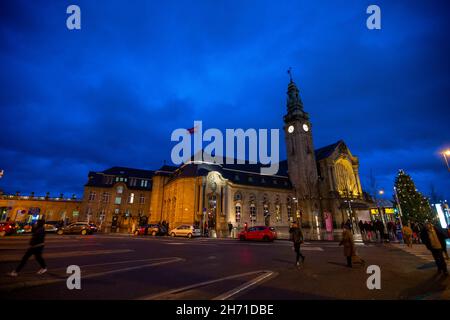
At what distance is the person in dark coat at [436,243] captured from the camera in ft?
25.1

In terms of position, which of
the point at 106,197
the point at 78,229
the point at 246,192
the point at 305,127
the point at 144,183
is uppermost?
the point at 305,127

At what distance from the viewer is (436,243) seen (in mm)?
7973

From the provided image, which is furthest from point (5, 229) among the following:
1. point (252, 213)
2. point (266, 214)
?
point (266, 214)

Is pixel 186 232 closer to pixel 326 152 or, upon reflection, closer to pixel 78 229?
pixel 78 229

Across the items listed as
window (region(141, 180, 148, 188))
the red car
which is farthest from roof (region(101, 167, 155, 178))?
the red car

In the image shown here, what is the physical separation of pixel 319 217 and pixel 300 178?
9637 mm

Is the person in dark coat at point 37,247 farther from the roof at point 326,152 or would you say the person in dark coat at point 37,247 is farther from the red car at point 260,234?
the roof at point 326,152

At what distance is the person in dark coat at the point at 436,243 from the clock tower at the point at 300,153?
40.7m

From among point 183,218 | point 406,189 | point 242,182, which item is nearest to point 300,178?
point 242,182

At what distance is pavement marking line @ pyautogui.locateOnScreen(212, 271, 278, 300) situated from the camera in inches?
203

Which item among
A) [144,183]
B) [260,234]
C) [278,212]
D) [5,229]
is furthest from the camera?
[144,183]

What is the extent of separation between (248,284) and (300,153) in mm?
49676

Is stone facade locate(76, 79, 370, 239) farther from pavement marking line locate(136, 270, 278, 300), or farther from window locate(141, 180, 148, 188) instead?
pavement marking line locate(136, 270, 278, 300)
